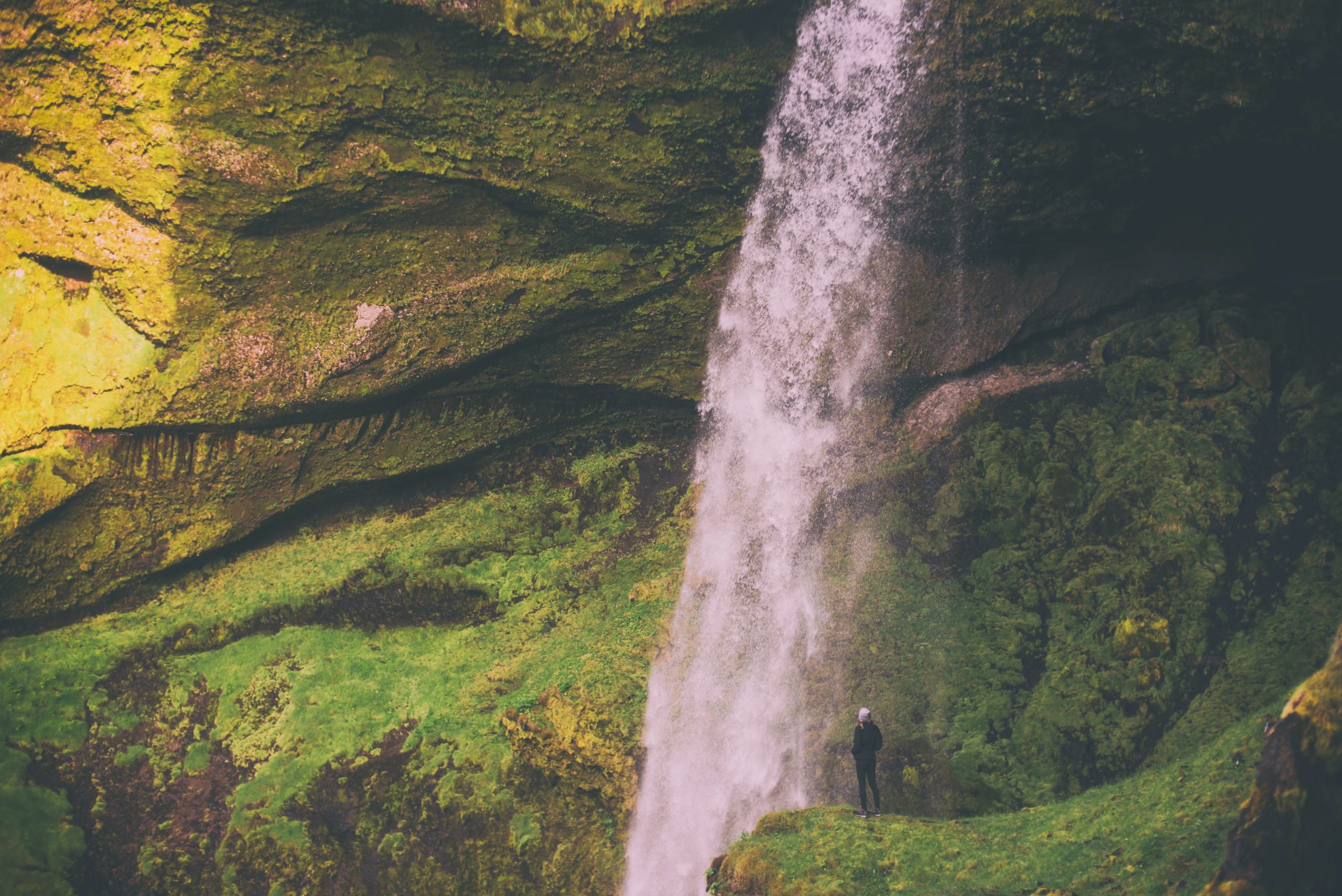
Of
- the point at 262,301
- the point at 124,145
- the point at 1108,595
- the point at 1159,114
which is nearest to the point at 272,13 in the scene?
the point at 124,145

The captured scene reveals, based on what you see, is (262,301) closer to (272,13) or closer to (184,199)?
(184,199)

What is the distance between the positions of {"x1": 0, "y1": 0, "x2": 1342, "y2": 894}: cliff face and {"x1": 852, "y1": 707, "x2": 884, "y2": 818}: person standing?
479 mm

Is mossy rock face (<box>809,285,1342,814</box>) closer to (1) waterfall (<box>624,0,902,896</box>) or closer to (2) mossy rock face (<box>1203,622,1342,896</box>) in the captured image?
(1) waterfall (<box>624,0,902,896</box>)

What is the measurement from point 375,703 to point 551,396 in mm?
4776

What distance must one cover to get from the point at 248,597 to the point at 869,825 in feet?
28.4

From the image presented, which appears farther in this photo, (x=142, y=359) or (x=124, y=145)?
(x=142, y=359)

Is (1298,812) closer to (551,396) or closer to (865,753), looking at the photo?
(865,753)

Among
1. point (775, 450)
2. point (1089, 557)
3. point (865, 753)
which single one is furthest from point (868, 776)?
point (775, 450)

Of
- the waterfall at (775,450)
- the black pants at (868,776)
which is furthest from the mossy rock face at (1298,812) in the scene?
the waterfall at (775,450)

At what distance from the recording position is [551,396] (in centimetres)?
1275

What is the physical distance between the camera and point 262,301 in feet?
34.6

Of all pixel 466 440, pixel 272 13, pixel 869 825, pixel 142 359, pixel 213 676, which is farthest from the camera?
pixel 466 440

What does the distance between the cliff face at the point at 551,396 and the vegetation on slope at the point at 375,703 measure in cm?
5

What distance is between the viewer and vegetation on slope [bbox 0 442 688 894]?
9992 millimetres
